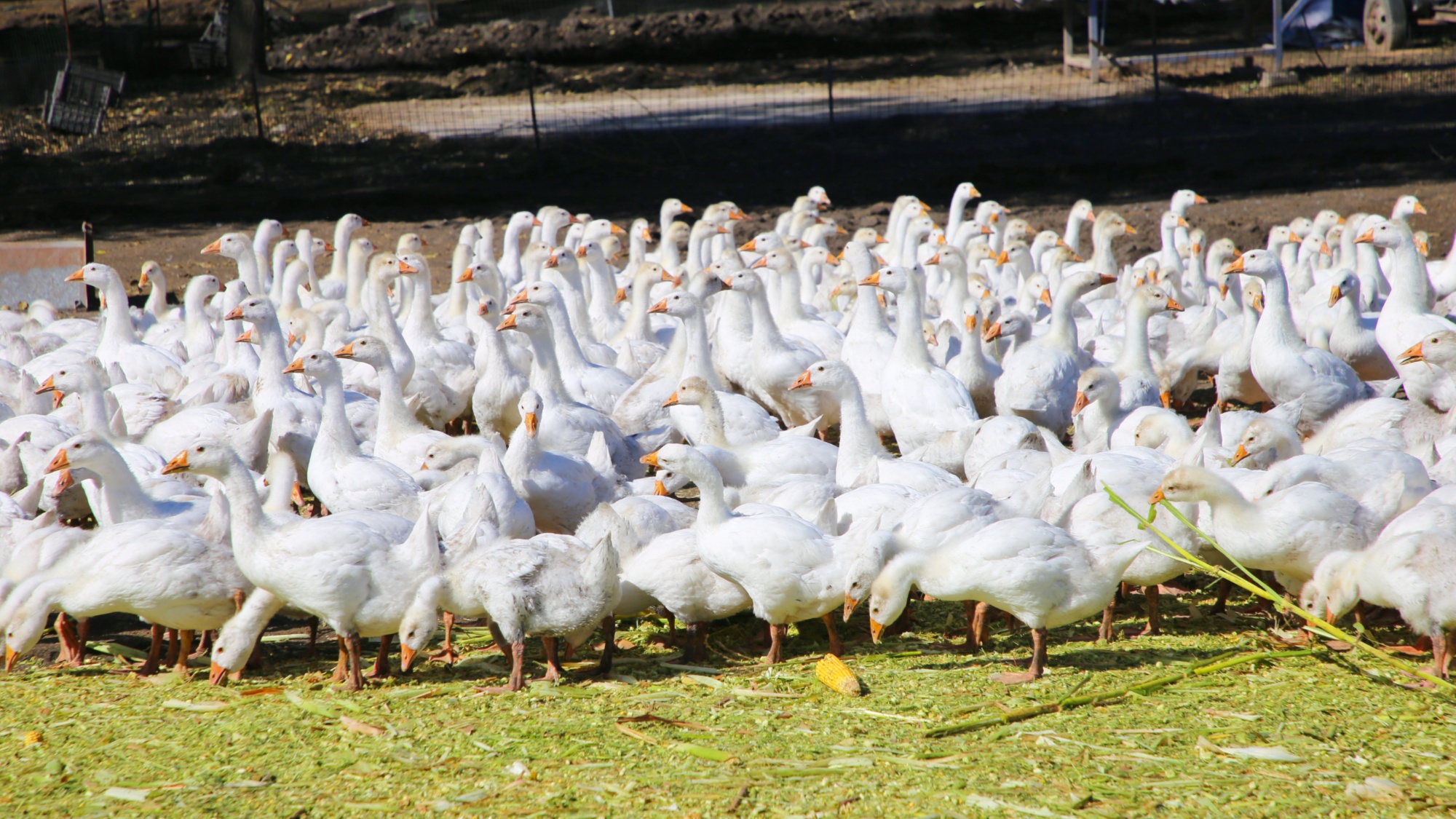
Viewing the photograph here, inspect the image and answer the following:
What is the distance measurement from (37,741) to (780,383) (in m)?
5.71

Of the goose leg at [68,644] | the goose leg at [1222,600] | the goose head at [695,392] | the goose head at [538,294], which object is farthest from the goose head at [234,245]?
the goose leg at [1222,600]

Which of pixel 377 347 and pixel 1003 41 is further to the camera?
pixel 1003 41

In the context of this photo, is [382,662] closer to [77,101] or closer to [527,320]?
[527,320]

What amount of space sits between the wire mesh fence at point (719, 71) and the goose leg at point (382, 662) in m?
14.6

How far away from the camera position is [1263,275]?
368 inches

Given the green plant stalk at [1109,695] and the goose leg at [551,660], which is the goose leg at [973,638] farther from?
the goose leg at [551,660]

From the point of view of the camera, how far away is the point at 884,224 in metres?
16.2

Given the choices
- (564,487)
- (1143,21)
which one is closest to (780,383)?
(564,487)

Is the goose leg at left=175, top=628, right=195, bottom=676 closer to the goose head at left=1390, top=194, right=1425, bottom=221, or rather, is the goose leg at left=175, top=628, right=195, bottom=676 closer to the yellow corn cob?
the yellow corn cob

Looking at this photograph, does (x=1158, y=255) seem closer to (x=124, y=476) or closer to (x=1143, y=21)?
(x=124, y=476)

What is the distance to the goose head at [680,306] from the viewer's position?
30.0ft

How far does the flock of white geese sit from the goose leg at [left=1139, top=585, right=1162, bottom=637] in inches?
1.7

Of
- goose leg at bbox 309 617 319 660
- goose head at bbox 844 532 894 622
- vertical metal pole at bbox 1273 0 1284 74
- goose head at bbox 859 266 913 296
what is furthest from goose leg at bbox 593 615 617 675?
vertical metal pole at bbox 1273 0 1284 74

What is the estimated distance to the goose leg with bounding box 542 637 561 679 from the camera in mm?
5531
